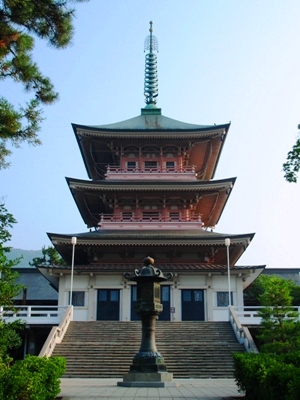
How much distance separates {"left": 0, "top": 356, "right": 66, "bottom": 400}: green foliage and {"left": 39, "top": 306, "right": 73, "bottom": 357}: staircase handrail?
36.6ft

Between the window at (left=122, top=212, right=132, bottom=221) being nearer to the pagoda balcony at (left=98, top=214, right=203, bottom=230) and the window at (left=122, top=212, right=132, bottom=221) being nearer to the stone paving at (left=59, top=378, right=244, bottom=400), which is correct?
the pagoda balcony at (left=98, top=214, right=203, bottom=230)

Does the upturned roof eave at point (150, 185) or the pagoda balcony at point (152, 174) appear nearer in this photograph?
the upturned roof eave at point (150, 185)

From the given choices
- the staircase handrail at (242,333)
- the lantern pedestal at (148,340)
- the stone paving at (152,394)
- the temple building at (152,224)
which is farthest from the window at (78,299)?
the stone paving at (152,394)

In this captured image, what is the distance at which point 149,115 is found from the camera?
42906mm

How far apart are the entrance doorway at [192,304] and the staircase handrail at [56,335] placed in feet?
24.7

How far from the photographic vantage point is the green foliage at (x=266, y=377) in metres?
8.38

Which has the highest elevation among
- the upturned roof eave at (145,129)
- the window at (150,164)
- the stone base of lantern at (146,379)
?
the upturned roof eave at (145,129)

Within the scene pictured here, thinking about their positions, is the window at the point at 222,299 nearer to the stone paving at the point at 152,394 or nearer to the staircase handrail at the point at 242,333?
the staircase handrail at the point at 242,333

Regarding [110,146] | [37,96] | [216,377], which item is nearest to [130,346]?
[216,377]

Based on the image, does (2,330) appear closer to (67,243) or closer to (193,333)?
(193,333)

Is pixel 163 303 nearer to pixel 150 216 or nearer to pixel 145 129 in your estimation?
pixel 150 216

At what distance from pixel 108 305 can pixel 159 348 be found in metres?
8.48

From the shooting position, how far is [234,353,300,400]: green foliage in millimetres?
8382

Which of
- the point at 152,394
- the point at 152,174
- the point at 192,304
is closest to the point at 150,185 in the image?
the point at 152,174
